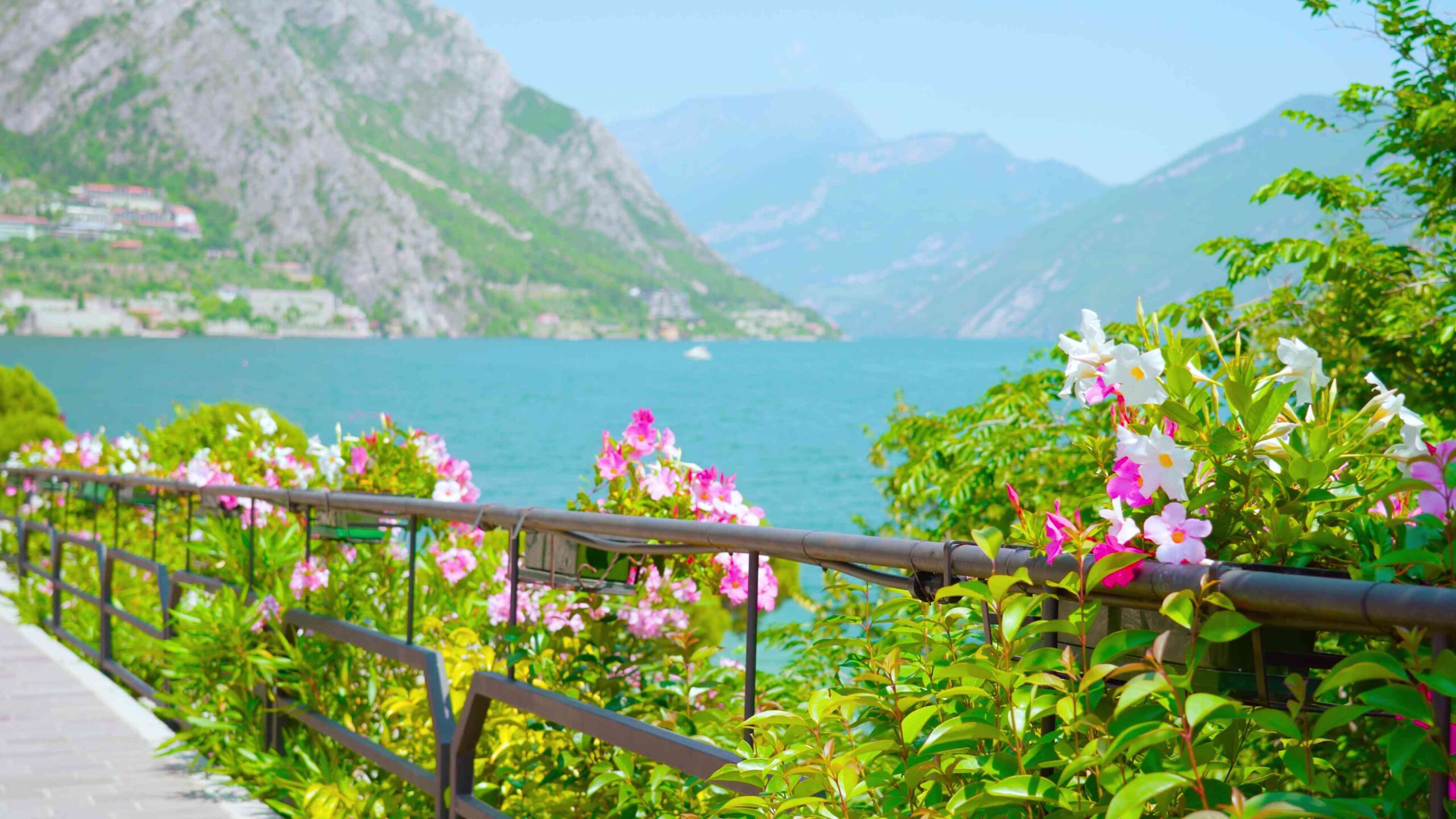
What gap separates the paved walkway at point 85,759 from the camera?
374 cm

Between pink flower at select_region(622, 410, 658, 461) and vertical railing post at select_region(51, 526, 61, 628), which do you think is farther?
vertical railing post at select_region(51, 526, 61, 628)

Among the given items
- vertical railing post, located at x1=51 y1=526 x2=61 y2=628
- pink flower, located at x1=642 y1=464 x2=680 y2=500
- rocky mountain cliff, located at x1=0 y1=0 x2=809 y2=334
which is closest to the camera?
pink flower, located at x1=642 y1=464 x2=680 y2=500

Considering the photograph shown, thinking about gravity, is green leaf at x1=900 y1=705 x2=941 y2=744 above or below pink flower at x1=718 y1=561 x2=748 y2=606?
above

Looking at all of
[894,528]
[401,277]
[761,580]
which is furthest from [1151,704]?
[401,277]

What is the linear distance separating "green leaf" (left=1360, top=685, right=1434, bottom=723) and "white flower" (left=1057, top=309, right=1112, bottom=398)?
517 millimetres

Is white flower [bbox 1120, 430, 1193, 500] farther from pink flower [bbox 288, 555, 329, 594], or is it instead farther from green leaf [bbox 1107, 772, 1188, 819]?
pink flower [bbox 288, 555, 329, 594]

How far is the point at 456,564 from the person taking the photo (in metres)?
4.09

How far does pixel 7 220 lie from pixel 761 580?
147008mm

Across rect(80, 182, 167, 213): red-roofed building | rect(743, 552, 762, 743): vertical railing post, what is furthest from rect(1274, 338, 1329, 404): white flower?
rect(80, 182, 167, 213): red-roofed building

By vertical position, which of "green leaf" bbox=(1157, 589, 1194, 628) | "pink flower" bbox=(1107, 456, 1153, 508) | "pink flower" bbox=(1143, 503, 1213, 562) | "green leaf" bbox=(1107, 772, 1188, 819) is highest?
"pink flower" bbox=(1107, 456, 1153, 508)

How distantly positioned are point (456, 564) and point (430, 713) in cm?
111

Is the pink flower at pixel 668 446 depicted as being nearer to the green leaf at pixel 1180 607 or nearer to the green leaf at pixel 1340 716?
the green leaf at pixel 1180 607

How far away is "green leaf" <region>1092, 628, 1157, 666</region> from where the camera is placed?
115cm

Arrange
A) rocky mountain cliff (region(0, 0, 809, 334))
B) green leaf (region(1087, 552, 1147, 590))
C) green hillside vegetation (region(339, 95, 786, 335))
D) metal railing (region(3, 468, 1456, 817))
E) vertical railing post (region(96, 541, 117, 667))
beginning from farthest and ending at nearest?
green hillside vegetation (region(339, 95, 786, 335)), rocky mountain cliff (region(0, 0, 809, 334)), vertical railing post (region(96, 541, 117, 667)), green leaf (region(1087, 552, 1147, 590)), metal railing (region(3, 468, 1456, 817))
